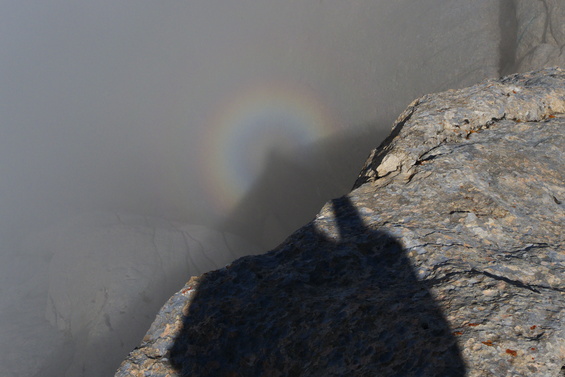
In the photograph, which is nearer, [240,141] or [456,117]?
[456,117]

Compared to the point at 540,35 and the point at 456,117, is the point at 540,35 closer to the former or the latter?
the point at 540,35

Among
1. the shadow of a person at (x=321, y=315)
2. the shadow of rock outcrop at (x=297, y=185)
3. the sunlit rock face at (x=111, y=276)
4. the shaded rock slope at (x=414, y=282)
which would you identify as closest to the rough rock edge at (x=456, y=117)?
the shaded rock slope at (x=414, y=282)

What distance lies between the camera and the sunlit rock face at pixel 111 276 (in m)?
10.0

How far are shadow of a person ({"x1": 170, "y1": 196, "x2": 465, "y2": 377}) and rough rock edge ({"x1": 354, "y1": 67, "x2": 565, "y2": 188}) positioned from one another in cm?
55

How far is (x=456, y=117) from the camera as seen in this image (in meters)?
3.12

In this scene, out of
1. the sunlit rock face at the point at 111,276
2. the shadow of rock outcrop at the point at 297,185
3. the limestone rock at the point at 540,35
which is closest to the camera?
the limestone rock at the point at 540,35

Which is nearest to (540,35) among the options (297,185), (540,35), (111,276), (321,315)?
(540,35)

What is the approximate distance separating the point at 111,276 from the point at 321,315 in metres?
10.3

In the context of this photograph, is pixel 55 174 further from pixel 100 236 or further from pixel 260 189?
pixel 260 189

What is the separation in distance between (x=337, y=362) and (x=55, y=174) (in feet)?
86.4

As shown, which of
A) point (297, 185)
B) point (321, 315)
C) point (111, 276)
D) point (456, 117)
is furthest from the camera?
point (297, 185)

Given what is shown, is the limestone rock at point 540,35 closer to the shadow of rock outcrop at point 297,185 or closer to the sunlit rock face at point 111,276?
the shadow of rock outcrop at point 297,185

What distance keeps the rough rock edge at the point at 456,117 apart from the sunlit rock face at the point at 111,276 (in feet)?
27.3

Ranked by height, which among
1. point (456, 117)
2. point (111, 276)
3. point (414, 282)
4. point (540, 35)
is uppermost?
point (456, 117)
